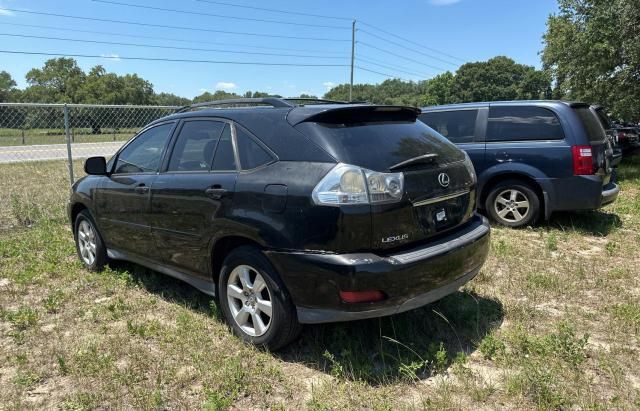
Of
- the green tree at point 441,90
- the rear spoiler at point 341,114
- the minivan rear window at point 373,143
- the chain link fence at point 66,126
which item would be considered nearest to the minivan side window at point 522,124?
the minivan rear window at point 373,143

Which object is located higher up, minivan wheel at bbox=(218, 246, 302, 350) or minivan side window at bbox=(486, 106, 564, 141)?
minivan side window at bbox=(486, 106, 564, 141)

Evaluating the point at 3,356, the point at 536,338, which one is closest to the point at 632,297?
the point at 536,338

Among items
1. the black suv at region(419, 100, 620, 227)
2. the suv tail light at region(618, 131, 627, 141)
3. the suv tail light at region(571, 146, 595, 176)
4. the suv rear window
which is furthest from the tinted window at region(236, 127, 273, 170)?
the suv tail light at region(618, 131, 627, 141)

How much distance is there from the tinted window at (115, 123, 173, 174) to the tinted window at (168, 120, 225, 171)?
0.26 meters

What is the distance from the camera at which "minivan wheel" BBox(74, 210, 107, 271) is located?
5.05 meters

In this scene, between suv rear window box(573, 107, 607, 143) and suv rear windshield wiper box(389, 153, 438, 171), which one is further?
suv rear window box(573, 107, 607, 143)

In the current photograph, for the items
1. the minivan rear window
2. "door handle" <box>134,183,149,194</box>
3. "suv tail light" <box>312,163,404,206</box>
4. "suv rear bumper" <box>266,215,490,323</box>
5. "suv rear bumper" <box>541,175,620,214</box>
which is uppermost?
the minivan rear window

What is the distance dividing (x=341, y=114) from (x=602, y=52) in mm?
11638

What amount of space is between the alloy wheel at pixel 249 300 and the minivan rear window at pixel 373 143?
98cm

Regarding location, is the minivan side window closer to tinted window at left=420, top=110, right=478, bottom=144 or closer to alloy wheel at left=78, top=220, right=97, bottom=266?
tinted window at left=420, top=110, right=478, bottom=144

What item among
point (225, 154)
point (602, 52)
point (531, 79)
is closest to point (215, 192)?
point (225, 154)

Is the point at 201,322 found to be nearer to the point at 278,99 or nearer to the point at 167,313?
the point at 167,313

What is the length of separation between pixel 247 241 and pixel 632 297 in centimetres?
340

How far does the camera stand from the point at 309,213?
2807 mm
